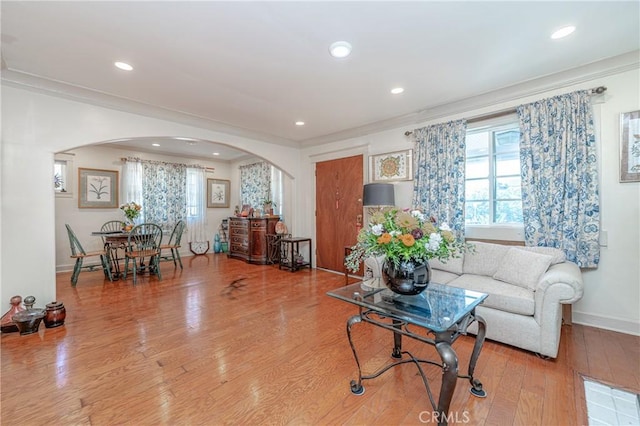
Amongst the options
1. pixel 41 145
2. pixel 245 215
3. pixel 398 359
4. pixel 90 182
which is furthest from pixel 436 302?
pixel 90 182

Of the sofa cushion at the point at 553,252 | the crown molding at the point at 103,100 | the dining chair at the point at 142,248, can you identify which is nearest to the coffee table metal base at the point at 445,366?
the sofa cushion at the point at 553,252

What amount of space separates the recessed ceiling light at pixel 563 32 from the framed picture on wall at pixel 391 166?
194 centimetres

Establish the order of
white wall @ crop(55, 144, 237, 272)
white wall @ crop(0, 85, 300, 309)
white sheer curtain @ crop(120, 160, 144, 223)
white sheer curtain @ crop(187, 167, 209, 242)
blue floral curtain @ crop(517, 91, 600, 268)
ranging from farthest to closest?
white sheer curtain @ crop(187, 167, 209, 242) < white sheer curtain @ crop(120, 160, 144, 223) < white wall @ crop(55, 144, 237, 272) < white wall @ crop(0, 85, 300, 309) < blue floral curtain @ crop(517, 91, 600, 268)

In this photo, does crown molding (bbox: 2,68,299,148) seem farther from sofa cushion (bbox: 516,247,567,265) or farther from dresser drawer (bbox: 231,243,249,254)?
sofa cushion (bbox: 516,247,567,265)

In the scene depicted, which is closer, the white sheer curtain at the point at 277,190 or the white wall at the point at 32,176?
the white wall at the point at 32,176

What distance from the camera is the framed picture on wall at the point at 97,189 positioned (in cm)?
536

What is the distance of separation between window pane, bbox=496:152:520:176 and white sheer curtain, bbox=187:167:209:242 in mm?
6711

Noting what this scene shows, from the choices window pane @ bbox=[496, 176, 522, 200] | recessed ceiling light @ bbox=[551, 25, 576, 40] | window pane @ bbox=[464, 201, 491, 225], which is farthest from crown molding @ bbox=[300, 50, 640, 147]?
window pane @ bbox=[464, 201, 491, 225]

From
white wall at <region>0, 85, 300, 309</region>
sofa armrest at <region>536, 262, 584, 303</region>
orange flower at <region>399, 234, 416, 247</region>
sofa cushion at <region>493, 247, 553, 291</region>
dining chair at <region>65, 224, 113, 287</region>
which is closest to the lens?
orange flower at <region>399, 234, 416, 247</region>

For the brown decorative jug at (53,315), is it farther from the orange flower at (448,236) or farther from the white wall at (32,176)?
the orange flower at (448,236)

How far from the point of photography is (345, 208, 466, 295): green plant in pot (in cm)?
172

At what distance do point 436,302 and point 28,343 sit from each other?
3577 millimetres

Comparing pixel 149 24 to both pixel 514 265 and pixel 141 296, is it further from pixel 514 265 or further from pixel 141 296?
pixel 514 265

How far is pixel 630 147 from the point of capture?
8.06 feet
